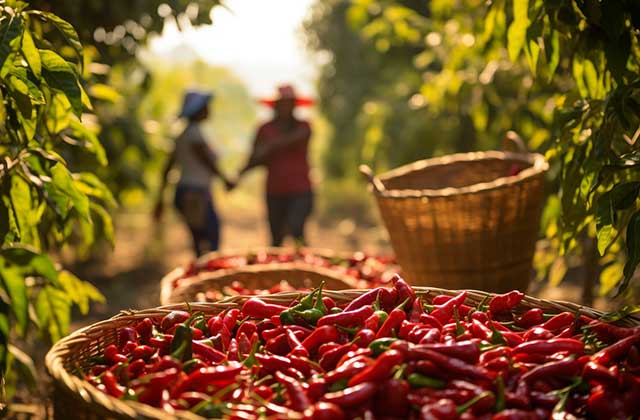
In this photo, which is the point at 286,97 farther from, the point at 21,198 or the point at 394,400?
the point at 394,400

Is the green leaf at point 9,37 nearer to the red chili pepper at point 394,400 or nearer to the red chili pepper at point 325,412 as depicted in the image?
the red chili pepper at point 325,412

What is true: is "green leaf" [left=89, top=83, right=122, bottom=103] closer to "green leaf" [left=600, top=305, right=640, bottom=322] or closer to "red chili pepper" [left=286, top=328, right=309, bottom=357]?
"red chili pepper" [left=286, top=328, right=309, bottom=357]

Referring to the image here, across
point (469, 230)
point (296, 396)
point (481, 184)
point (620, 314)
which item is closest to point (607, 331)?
point (620, 314)

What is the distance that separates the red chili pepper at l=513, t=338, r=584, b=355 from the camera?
2.44 m

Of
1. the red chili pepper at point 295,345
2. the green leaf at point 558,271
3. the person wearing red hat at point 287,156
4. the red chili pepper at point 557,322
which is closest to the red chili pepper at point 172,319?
the red chili pepper at point 295,345

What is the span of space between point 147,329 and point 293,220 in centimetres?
453

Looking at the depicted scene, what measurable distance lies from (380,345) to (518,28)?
1591mm

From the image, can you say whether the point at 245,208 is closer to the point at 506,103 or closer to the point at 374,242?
the point at 374,242

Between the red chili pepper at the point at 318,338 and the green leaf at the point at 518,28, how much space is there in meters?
1.43

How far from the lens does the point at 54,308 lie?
351 centimetres

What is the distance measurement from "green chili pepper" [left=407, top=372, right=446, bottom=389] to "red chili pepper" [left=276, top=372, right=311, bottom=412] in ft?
0.88

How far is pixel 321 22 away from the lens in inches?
568

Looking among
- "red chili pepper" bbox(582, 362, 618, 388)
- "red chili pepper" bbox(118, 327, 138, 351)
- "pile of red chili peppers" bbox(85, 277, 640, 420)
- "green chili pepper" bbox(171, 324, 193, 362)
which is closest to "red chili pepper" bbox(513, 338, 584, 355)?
"pile of red chili peppers" bbox(85, 277, 640, 420)

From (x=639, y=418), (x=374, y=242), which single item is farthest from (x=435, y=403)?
(x=374, y=242)
